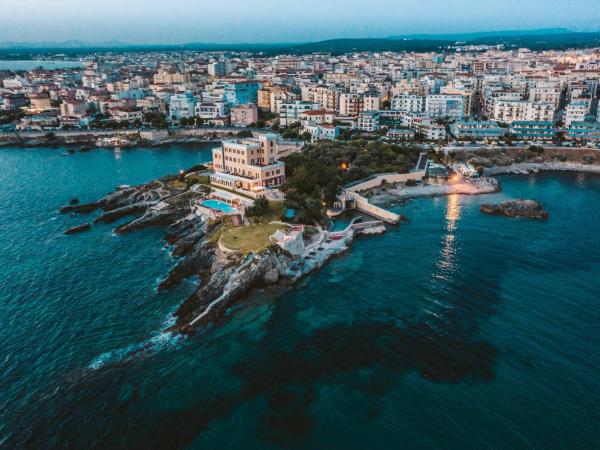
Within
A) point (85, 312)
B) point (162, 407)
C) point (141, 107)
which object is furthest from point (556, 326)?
point (141, 107)

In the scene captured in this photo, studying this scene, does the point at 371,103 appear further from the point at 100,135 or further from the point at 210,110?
the point at 100,135

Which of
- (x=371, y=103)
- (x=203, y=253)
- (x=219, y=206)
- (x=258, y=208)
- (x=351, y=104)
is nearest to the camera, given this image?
(x=203, y=253)

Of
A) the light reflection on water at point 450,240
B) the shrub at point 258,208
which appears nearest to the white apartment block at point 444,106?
the light reflection on water at point 450,240

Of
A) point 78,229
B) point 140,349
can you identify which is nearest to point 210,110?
point 78,229

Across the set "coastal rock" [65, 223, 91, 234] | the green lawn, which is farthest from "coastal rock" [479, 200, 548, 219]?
"coastal rock" [65, 223, 91, 234]

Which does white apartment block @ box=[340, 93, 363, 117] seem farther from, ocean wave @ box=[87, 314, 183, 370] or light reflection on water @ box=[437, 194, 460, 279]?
ocean wave @ box=[87, 314, 183, 370]

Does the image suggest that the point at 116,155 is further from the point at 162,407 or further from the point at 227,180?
the point at 162,407

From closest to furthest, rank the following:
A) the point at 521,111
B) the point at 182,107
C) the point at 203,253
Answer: the point at 203,253 → the point at 521,111 → the point at 182,107
